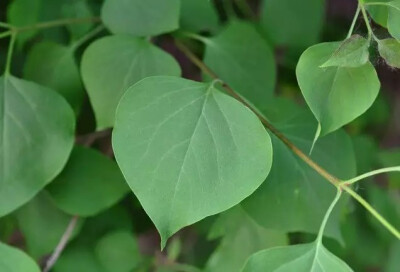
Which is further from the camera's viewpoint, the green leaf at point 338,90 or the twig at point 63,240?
the twig at point 63,240

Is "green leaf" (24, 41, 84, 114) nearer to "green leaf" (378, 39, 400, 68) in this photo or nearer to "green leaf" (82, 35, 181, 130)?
"green leaf" (82, 35, 181, 130)

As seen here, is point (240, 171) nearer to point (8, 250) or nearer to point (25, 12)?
point (8, 250)

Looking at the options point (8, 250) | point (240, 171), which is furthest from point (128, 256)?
point (240, 171)

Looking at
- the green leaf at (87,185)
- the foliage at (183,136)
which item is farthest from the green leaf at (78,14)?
the green leaf at (87,185)

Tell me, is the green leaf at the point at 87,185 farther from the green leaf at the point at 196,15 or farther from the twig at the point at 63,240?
the green leaf at the point at 196,15

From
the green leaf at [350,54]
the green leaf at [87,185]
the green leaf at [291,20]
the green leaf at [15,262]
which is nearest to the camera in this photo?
the green leaf at [350,54]

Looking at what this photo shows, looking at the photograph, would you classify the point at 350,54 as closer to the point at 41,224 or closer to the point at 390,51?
the point at 390,51

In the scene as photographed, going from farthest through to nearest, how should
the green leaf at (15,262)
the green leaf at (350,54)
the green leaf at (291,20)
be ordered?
the green leaf at (291,20), the green leaf at (15,262), the green leaf at (350,54)
